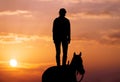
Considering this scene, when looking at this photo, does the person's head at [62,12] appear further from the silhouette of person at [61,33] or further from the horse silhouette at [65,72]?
the horse silhouette at [65,72]

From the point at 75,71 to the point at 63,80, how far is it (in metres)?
0.96

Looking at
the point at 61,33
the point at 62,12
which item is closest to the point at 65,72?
the point at 61,33

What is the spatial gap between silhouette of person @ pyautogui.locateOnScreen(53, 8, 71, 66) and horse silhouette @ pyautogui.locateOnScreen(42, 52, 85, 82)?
0.50m

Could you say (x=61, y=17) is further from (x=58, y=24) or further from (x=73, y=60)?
(x=73, y=60)

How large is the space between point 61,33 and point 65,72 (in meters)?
2.34

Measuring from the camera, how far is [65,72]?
3203cm

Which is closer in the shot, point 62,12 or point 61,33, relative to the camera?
point 62,12

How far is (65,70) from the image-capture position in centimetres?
3203

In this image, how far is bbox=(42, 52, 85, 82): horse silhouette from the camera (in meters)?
32.0

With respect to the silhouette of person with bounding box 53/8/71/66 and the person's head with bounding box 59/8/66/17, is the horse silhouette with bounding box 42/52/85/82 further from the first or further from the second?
the person's head with bounding box 59/8/66/17

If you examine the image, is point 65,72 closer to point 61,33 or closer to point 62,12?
point 61,33

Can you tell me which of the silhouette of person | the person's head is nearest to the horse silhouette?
the silhouette of person

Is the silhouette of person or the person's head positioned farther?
the silhouette of person

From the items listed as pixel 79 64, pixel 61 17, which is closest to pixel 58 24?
pixel 61 17
